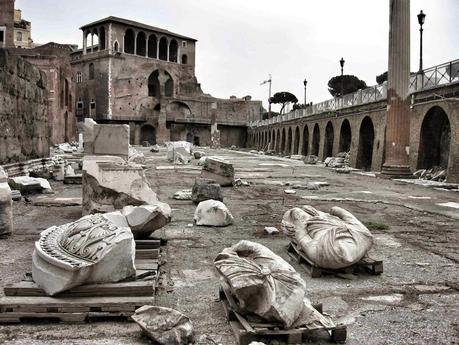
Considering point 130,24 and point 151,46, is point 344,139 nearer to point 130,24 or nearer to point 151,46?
point 130,24

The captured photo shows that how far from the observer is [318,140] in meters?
37.0

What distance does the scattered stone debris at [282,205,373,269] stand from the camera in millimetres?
5023

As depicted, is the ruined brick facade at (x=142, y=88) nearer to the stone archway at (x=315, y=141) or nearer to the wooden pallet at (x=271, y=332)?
the stone archway at (x=315, y=141)

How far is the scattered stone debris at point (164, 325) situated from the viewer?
10.8ft

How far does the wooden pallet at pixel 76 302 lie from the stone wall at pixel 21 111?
9.59m

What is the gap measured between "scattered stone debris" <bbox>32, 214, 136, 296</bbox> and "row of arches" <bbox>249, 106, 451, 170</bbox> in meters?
17.2

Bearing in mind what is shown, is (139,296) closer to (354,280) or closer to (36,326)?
(36,326)

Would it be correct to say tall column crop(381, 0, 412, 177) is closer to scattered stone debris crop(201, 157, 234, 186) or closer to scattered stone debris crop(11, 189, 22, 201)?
scattered stone debris crop(201, 157, 234, 186)

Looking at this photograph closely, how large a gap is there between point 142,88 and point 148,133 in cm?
738

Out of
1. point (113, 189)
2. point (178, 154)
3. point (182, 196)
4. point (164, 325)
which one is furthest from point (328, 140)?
point (164, 325)

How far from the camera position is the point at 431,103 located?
19.0m

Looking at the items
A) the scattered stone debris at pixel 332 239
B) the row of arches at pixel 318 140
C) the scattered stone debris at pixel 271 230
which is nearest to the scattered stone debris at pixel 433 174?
the row of arches at pixel 318 140

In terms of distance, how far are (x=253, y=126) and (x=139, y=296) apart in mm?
A: 62211

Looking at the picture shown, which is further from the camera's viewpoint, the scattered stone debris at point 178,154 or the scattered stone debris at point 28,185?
the scattered stone debris at point 178,154
